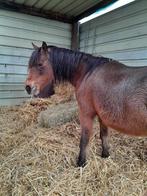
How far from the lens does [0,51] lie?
14.4 feet

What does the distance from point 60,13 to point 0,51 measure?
1.51 meters

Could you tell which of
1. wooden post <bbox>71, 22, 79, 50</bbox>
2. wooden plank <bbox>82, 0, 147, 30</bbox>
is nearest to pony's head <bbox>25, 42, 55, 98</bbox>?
wooden plank <bbox>82, 0, 147, 30</bbox>

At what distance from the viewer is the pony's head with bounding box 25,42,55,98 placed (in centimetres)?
238

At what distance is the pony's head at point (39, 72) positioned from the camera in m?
2.38

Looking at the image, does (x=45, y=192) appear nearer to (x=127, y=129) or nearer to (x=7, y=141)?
(x=127, y=129)

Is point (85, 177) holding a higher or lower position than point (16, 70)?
lower

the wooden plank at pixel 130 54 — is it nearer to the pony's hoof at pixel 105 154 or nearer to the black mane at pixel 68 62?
the black mane at pixel 68 62

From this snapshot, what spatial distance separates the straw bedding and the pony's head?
0.95ft

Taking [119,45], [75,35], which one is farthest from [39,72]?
[75,35]

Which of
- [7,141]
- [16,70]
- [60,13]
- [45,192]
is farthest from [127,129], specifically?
[60,13]

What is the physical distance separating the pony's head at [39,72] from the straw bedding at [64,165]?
29cm

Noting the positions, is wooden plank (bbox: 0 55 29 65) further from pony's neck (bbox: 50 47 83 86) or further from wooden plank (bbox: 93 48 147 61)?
pony's neck (bbox: 50 47 83 86)

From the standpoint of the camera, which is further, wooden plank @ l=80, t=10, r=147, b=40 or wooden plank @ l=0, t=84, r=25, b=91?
wooden plank @ l=0, t=84, r=25, b=91

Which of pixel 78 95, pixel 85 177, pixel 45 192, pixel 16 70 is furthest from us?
pixel 16 70
